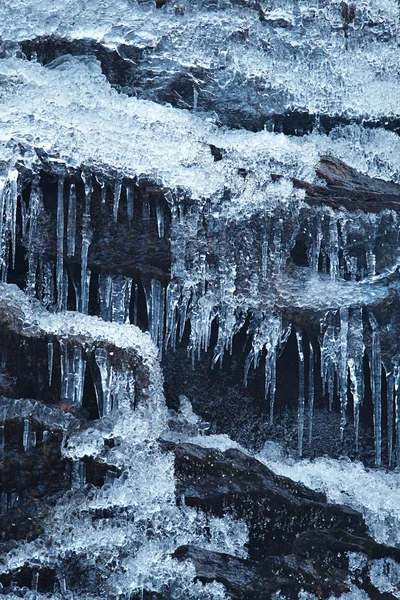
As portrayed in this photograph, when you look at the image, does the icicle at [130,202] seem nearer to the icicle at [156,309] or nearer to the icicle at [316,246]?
the icicle at [156,309]

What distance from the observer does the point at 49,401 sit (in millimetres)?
4938

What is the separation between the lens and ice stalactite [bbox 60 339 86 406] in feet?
16.2

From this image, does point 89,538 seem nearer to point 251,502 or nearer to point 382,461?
point 251,502

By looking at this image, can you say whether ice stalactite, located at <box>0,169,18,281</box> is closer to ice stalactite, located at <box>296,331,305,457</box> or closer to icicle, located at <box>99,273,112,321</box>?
icicle, located at <box>99,273,112,321</box>

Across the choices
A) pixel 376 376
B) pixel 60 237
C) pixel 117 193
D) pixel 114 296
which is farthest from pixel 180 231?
pixel 376 376

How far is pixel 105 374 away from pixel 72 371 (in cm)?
19

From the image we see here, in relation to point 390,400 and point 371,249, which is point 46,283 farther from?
point 390,400

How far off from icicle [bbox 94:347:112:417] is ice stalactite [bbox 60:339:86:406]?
0.09 m

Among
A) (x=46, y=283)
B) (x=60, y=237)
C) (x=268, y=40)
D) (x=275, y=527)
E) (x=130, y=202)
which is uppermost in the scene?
(x=268, y=40)

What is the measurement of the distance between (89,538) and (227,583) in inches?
28.5

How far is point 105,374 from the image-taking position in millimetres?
5012

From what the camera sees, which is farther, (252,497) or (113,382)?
(113,382)

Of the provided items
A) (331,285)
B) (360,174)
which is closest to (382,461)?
(331,285)

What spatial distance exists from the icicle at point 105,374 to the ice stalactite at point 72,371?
9cm
